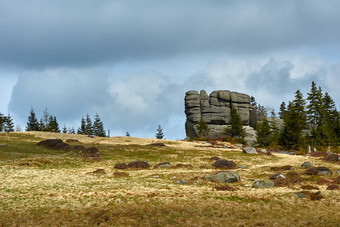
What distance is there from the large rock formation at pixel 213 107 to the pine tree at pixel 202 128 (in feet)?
17.3

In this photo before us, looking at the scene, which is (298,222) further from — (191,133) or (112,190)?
(191,133)

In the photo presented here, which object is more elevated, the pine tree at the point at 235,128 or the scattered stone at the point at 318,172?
the pine tree at the point at 235,128

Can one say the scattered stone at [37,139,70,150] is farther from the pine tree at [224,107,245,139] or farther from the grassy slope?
the pine tree at [224,107,245,139]

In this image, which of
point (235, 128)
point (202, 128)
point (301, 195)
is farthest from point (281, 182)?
point (202, 128)

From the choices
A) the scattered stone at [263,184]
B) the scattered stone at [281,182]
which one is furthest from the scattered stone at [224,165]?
the scattered stone at [263,184]

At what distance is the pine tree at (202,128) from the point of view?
341 ft

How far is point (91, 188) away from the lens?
2448cm

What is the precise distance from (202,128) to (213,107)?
16.0 metres

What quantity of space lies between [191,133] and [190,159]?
69.8 metres

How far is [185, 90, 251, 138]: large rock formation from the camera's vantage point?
11456 cm

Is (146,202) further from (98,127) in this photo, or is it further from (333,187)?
(98,127)

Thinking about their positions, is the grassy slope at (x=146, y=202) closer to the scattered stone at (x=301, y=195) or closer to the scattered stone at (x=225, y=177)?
the scattered stone at (x=301, y=195)

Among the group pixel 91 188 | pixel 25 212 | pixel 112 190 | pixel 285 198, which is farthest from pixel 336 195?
pixel 25 212

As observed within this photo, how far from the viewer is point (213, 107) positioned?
116750mm
